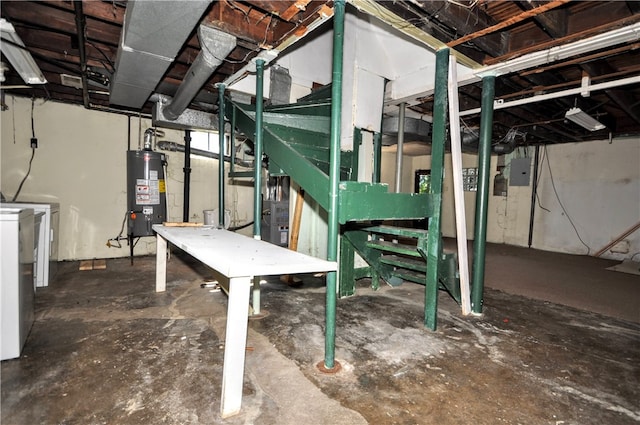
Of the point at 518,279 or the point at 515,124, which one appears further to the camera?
the point at 515,124

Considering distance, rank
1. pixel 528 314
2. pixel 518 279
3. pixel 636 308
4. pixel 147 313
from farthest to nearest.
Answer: pixel 518 279
pixel 636 308
pixel 528 314
pixel 147 313

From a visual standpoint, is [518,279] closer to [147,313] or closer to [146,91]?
[147,313]

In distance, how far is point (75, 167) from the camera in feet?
14.3

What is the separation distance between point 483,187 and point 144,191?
4.27 metres

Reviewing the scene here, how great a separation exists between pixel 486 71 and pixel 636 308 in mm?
2853

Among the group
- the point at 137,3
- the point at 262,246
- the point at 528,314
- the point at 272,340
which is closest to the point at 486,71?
the point at 528,314

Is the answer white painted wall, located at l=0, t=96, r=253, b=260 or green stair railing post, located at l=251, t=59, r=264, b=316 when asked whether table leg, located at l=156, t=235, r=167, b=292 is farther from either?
white painted wall, located at l=0, t=96, r=253, b=260

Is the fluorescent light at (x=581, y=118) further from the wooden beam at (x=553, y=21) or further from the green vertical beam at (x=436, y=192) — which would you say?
the green vertical beam at (x=436, y=192)

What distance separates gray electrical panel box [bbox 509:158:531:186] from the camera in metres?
6.90

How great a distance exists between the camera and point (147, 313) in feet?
8.39

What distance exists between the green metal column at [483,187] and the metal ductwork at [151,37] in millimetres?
2371

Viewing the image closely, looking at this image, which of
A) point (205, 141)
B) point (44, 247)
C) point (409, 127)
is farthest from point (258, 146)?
point (205, 141)

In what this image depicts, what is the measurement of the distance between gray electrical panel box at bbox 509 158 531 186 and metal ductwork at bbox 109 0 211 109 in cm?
745

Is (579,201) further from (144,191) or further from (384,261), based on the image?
(144,191)
